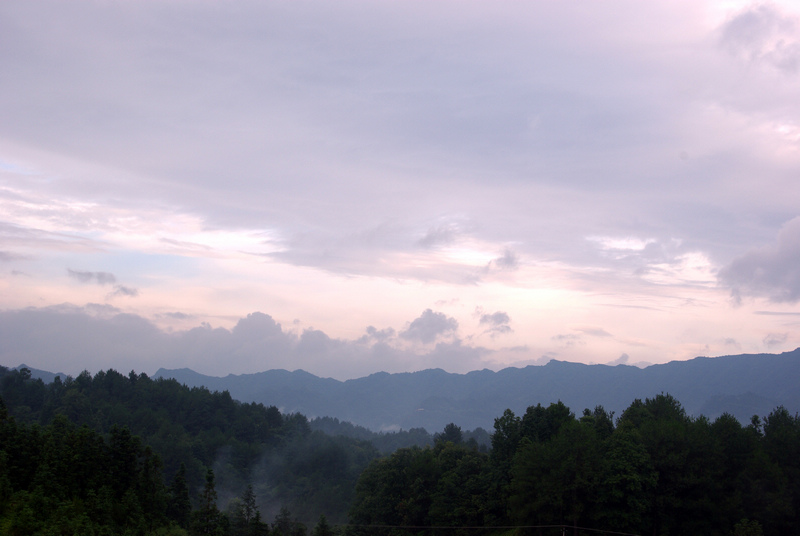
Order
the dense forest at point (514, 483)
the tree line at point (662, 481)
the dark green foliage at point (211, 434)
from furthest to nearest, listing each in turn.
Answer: the dark green foliage at point (211, 434)
the tree line at point (662, 481)
the dense forest at point (514, 483)

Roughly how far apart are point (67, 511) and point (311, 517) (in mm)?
77253

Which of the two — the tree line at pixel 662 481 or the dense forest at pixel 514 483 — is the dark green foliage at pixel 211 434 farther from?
the tree line at pixel 662 481

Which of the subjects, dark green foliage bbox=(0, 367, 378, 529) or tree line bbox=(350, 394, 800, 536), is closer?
tree line bbox=(350, 394, 800, 536)

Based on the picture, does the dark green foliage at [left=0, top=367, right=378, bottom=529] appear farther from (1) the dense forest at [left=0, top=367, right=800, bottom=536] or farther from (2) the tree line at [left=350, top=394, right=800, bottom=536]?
(2) the tree line at [left=350, top=394, right=800, bottom=536]

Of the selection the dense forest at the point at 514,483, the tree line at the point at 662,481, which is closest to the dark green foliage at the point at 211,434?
the dense forest at the point at 514,483

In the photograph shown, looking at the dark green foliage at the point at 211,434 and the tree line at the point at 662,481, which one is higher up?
the tree line at the point at 662,481

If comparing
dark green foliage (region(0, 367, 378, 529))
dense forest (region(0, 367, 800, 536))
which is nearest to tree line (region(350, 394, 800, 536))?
dense forest (region(0, 367, 800, 536))

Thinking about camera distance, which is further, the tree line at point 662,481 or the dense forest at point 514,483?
the tree line at point 662,481

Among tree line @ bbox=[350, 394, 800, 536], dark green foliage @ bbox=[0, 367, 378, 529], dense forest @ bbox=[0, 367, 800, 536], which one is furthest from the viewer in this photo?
dark green foliage @ bbox=[0, 367, 378, 529]

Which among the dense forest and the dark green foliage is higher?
the dense forest

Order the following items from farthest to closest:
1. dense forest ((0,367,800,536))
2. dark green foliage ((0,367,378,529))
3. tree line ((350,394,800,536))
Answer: dark green foliage ((0,367,378,529)) < tree line ((350,394,800,536)) < dense forest ((0,367,800,536))

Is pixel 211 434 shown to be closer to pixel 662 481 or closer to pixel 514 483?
pixel 514 483

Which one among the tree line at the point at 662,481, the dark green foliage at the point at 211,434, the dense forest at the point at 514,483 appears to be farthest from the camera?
the dark green foliage at the point at 211,434

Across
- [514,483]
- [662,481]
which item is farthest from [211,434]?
[662,481]
